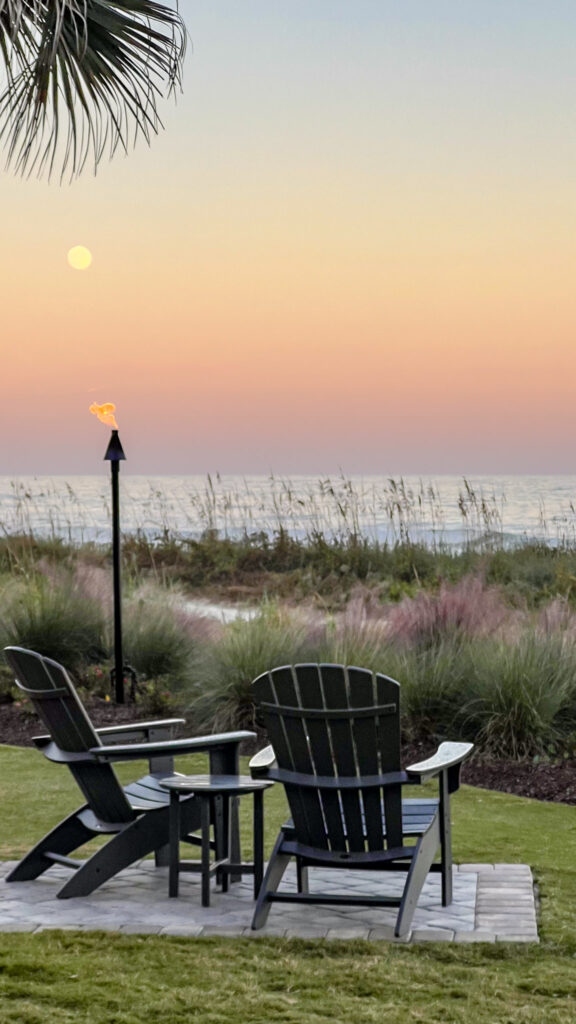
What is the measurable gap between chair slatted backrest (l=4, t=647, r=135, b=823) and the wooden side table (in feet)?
0.82

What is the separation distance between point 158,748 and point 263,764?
1.63 ft

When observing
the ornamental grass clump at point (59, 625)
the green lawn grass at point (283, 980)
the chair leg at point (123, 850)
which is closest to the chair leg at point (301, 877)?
the green lawn grass at point (283, 980)

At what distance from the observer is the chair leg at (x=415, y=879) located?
13.8ft

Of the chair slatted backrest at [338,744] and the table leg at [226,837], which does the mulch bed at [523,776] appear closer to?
the table leg at [226,837]

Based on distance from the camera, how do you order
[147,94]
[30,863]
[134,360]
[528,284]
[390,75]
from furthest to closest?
[134,360] → [528,284] → [390,75] → [147,94] → [30,863]

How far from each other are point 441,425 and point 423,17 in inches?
795

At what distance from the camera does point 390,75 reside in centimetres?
1520

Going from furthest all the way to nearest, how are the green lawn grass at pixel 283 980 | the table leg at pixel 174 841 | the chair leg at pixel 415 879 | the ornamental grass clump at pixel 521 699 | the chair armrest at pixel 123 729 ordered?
the ornamental grass clump at pixel 521 699 < the chair armrest at pixel 123 729 < the table leg at pixel 174 841 < the chair leg at pixel 415 879 < the green lawn grass at pixel 283 980

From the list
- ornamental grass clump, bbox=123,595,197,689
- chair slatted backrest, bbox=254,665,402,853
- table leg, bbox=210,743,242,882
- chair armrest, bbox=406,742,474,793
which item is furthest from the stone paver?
ornamental grass clump, bbox=123,595,197,689

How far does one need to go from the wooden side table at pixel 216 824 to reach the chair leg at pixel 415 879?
648 mm

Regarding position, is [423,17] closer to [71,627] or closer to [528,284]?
[528,284]

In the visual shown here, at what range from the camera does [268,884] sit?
4.39 metres

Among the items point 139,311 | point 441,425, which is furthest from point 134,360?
point 441,425

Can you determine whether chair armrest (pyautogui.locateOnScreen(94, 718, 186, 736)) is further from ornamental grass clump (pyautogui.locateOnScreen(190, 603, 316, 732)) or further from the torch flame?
the torch flame
